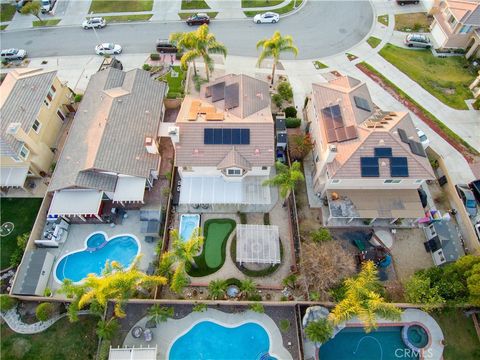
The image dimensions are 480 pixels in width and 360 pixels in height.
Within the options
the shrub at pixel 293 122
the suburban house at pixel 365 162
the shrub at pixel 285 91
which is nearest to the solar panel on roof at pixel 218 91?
the shrub at pixel 285 91

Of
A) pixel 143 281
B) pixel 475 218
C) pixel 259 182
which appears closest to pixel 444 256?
pixel 475 218

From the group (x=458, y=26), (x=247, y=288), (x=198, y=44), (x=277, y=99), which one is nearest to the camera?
(x=247, y=288)

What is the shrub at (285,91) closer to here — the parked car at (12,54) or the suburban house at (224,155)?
the suburban house at (224,155)

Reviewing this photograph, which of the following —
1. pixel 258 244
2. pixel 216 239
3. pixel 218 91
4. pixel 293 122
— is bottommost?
pixel 258 244

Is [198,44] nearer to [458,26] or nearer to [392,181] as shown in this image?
[392,181]

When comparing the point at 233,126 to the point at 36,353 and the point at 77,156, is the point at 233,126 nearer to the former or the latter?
the point at 77,156

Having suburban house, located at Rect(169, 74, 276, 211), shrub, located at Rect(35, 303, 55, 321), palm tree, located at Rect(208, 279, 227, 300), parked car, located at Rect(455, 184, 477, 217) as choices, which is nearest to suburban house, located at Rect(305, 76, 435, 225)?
suburban house, located at Rect(169, 74, 276, 211)

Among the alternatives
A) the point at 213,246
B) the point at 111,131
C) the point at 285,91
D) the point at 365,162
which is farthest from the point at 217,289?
the point at 285,91
